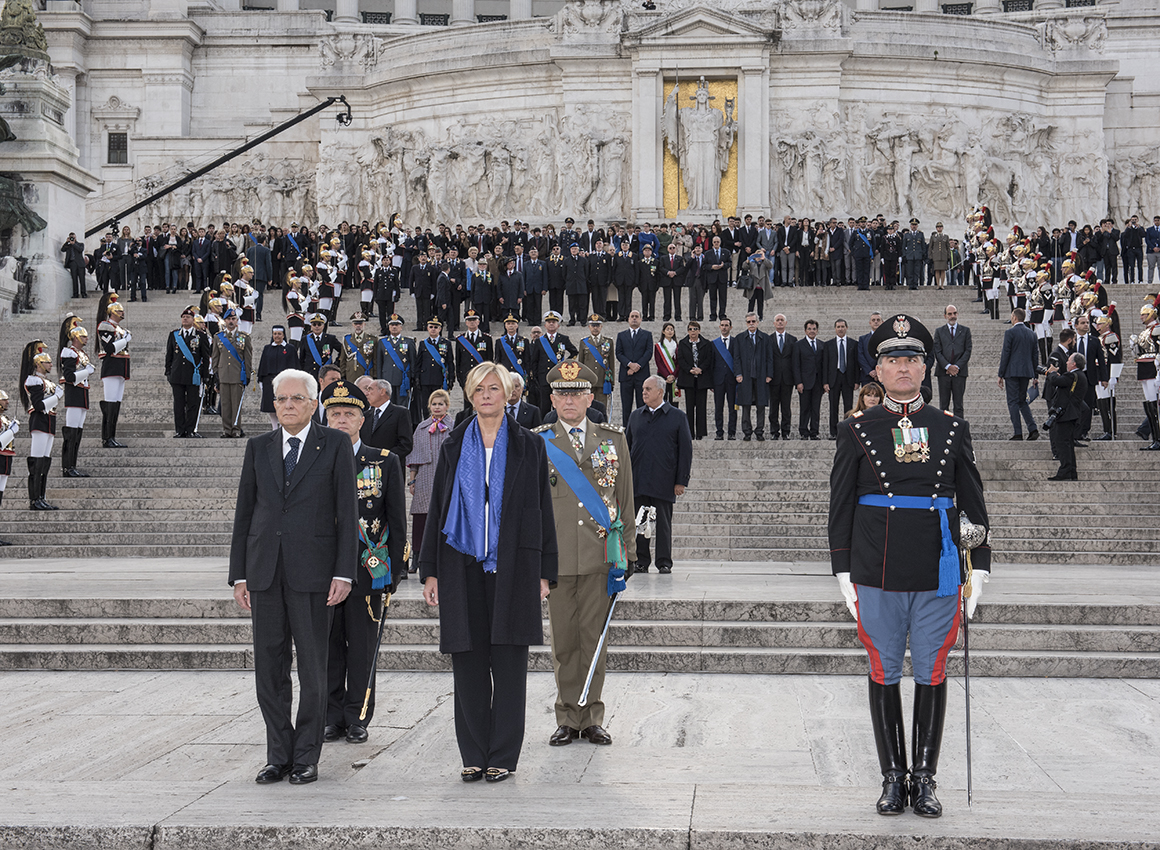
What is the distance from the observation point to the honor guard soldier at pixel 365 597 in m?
6.36

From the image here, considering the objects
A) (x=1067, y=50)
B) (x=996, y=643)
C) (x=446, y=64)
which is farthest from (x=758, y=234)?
(x=996, y=643)

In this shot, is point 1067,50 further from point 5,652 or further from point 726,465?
point 5,652

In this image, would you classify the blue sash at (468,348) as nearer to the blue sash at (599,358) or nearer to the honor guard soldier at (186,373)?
the blue sash at (599,358)

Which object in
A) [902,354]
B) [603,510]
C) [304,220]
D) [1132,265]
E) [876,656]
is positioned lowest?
[876,656]

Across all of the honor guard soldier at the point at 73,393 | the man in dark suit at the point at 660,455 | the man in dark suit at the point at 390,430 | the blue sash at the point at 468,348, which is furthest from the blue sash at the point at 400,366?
the man in dark suit at the point at 390,430

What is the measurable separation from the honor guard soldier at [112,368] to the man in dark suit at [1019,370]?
35.1 feet

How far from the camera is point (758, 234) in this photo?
26.6 m

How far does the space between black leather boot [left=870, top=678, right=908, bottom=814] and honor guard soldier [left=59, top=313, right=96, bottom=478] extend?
11.4 metres

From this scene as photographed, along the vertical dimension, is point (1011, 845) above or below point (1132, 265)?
below

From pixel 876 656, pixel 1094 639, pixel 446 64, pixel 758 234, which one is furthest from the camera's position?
pixel 446 64

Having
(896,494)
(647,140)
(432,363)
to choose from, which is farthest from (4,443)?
(647,140)

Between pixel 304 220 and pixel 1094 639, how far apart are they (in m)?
31.8

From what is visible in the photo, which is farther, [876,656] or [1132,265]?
[1132,265]

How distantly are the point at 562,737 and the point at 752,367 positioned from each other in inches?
412
